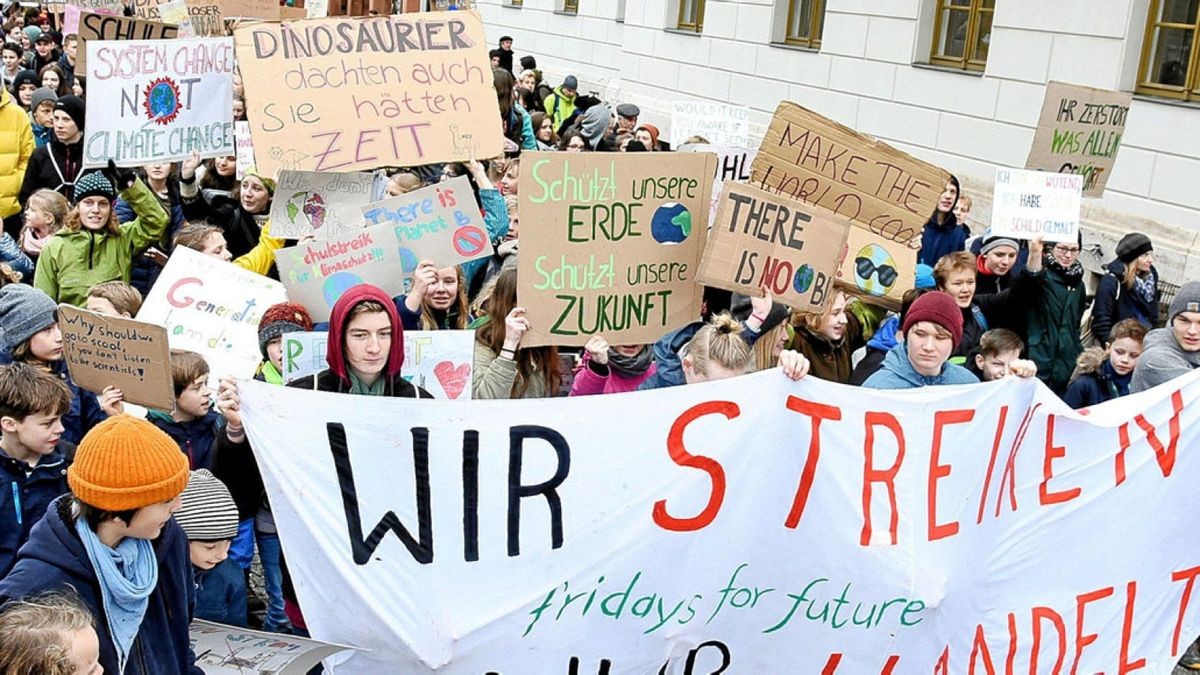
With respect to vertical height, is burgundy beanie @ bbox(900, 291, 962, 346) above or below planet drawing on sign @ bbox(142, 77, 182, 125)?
below

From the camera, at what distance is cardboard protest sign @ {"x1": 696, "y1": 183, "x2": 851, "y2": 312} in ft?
16.6

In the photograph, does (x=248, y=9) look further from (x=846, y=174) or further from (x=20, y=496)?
(x=20, y=496)

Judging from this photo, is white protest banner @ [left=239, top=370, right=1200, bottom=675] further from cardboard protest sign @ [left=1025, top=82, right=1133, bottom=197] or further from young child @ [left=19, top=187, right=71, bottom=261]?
young child @ [left=19, top=187, right=71, bottom=261]

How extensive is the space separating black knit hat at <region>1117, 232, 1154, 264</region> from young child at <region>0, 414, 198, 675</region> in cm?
632

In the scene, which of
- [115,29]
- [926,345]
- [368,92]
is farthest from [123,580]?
[115,29]

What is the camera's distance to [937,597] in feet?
13.6

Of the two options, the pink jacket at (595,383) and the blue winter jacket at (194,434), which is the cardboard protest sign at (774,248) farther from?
the blue winter jacket at (194,434)

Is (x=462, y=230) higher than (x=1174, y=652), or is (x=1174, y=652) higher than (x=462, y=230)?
(x=462, y=230)

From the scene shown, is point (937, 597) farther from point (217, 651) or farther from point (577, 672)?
point (217, 651)

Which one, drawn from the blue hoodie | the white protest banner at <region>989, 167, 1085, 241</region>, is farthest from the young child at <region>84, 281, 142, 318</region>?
the white protest banner at <region>989, 167, 1085, 241</region>

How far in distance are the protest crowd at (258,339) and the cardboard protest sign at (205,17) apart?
1.84m

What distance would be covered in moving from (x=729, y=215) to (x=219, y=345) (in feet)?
7.31

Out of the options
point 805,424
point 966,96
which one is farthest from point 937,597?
point 966,96

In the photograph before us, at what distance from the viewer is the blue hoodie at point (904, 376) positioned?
15.6 ft
